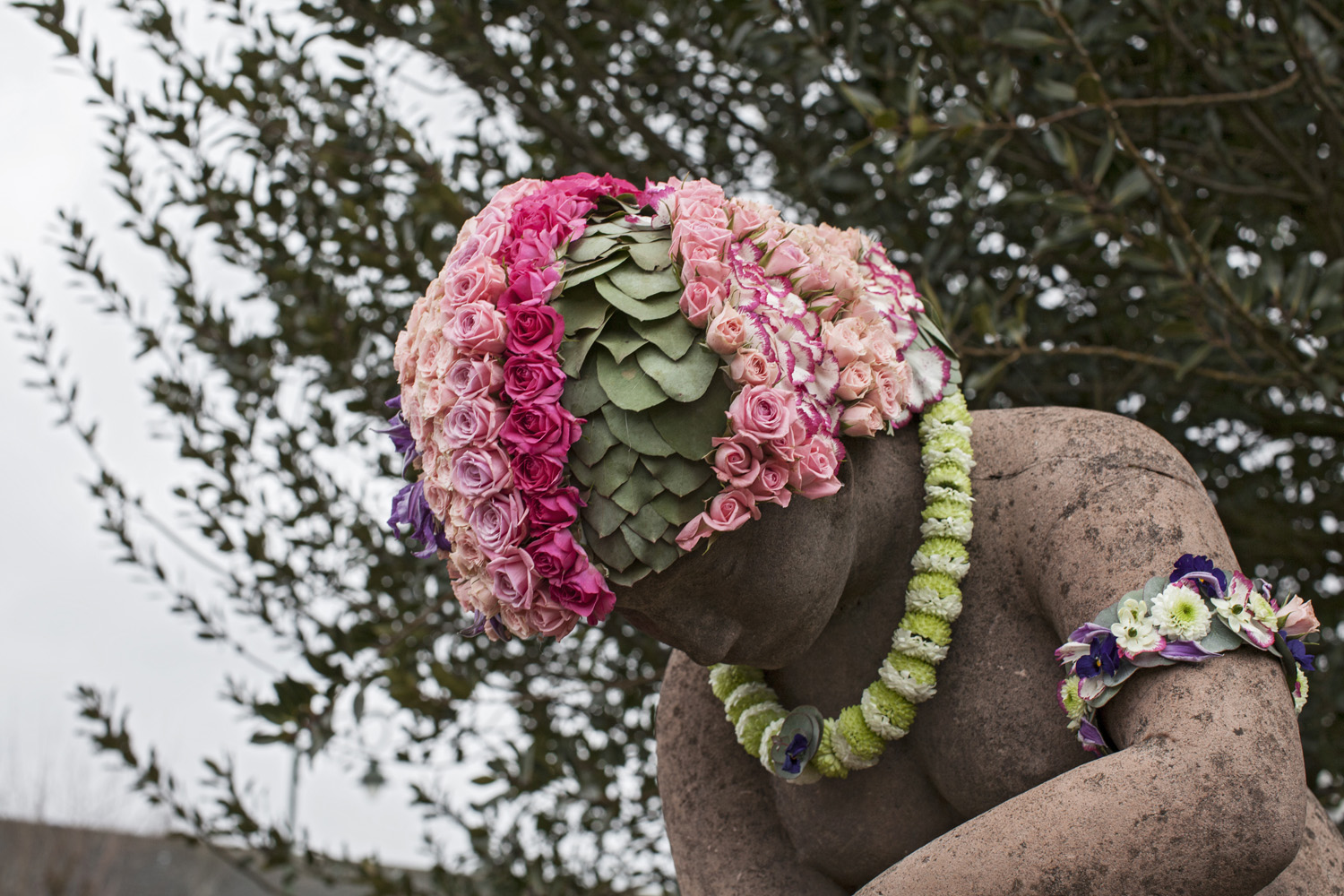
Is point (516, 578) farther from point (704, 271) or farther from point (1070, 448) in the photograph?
point (1070, 448)

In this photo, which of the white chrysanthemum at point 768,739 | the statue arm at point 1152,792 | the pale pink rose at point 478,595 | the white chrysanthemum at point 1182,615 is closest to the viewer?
the statue arm at point 1152,792

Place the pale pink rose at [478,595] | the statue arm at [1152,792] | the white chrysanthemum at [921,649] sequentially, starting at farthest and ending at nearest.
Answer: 1. the white chrysanthemum at [921,649]
2. the pale pink rose at [478,595]
3. the statue arm at [1152,792]

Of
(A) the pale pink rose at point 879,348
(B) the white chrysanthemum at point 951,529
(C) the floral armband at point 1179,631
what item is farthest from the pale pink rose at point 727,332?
(C) the floral armband at point 1179,631

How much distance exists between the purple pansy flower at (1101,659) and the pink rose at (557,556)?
66 centimetres

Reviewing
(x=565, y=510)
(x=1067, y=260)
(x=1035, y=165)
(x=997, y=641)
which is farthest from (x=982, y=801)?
(x=1067, y=260)

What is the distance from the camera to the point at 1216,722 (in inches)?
54.2

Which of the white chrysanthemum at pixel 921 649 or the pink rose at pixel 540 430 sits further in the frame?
the white chrysanthemum at pixel 921 649

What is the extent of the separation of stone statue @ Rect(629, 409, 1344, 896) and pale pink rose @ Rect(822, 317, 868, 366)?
0.52 feet

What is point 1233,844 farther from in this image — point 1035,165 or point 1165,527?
point 1035,165

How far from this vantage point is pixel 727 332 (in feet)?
4.82

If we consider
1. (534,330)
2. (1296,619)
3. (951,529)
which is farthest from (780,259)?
(1296,619)

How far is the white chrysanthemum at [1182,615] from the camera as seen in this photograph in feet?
4.70

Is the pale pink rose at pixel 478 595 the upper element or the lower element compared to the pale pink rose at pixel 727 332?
lower

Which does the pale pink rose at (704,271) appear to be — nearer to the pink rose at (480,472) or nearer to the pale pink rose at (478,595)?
the pink rose at (480,472)
